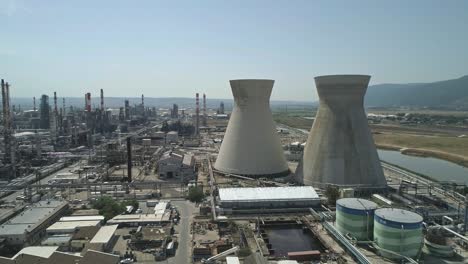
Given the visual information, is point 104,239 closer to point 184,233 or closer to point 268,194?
point 184,233

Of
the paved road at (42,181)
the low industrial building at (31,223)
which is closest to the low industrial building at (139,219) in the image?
the low industrial building at (31,223)

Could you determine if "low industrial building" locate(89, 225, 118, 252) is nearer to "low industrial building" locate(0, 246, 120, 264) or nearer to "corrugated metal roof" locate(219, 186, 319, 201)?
"low industrial building" locate(0, 246, 120, 264)

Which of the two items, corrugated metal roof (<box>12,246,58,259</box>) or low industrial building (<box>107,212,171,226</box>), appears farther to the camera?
low industrial building (<box>107,212,171,226</box>)

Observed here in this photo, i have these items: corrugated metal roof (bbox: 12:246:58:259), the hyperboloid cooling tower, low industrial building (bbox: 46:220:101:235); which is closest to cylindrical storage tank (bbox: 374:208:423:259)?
the hyperboloid cooling tower

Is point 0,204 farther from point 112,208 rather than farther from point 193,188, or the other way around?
point 193,188

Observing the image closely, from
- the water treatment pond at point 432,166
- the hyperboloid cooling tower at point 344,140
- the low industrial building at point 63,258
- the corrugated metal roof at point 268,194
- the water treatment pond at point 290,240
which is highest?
the hyperboloid cooling tower at point 344,140

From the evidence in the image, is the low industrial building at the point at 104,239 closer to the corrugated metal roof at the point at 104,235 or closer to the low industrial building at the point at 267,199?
the corrugated metal roof at the point at 104,235

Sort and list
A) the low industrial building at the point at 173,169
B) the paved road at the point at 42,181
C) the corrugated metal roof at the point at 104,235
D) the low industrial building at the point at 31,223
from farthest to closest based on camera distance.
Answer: the low industrial building at the point at 173,169, the paved road at the point at 42,181, the low industrial building at the point at 31,223, the corrugated metal roof at the point at 104,235
